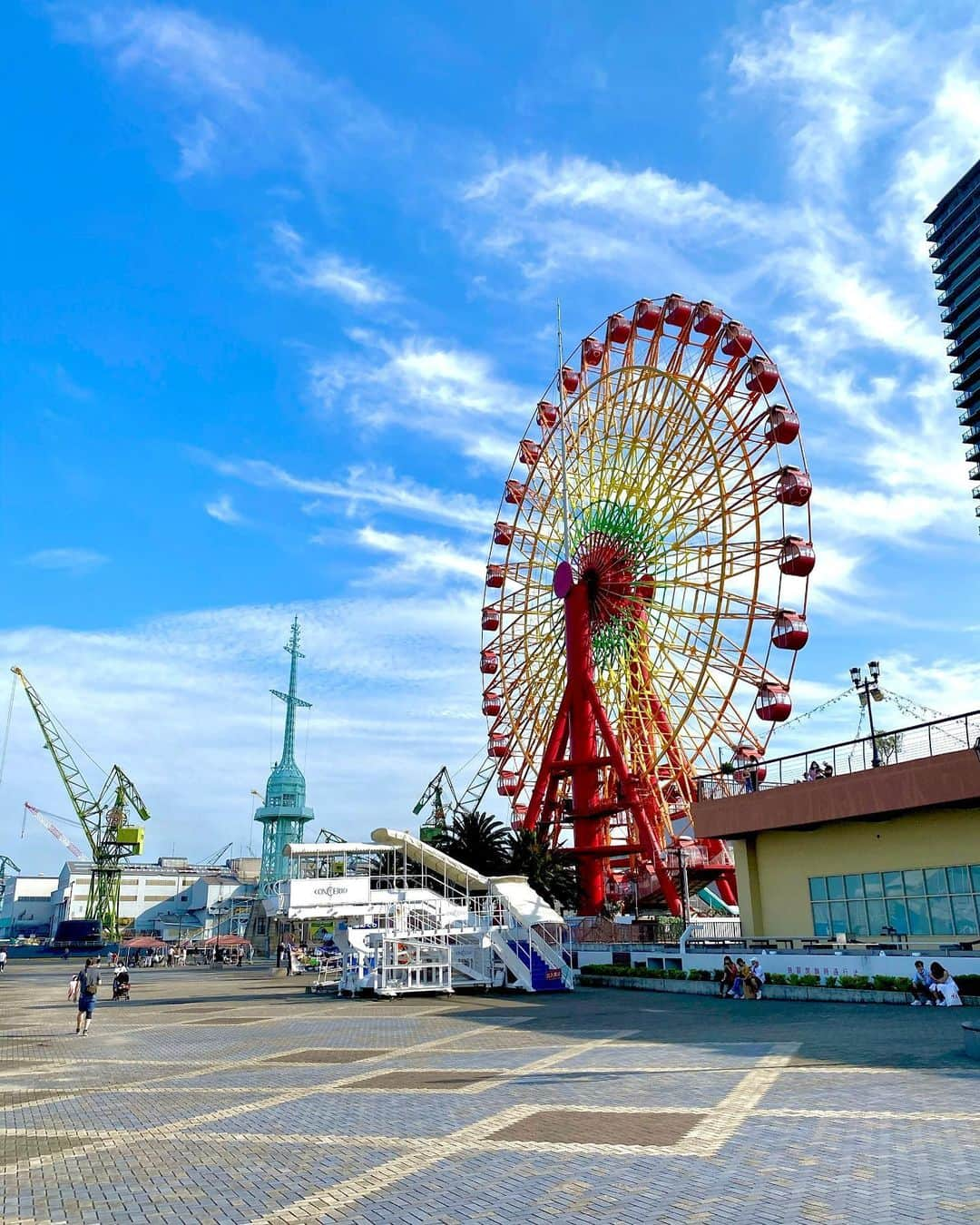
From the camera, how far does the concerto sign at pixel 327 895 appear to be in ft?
111

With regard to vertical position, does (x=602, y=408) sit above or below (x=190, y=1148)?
above

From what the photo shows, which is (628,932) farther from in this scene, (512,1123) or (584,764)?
(512,1123)

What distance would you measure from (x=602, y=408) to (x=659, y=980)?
2816cm

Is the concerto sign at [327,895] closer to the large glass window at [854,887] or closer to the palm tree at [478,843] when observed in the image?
the palm tree at [478,843]

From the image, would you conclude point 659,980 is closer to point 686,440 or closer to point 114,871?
point 686,440

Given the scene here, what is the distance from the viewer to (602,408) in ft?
159

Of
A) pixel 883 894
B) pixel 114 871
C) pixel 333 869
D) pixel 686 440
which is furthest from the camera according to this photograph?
pixel 114 871

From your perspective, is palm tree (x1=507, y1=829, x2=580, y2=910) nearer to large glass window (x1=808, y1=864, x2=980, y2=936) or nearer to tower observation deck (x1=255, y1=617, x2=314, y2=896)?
large glass window (x1=808, y1=864, x2=980, y2=936)

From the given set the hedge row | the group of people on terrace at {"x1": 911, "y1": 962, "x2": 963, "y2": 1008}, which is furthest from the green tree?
the group of people on terrace at {"x1": 911, "y1": 962, "x2": 963, "y2": 1008}

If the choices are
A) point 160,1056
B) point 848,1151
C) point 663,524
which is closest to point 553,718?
point 663,524

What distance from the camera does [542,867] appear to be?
4200 cm

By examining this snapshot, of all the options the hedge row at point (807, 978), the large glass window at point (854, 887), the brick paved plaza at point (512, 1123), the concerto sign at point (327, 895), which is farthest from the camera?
the concerto sign at point (327, 895)

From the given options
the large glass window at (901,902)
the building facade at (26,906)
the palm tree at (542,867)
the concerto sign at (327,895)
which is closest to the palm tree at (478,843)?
the palm tree at (542,867)

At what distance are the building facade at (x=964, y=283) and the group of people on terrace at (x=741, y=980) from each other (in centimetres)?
10831
